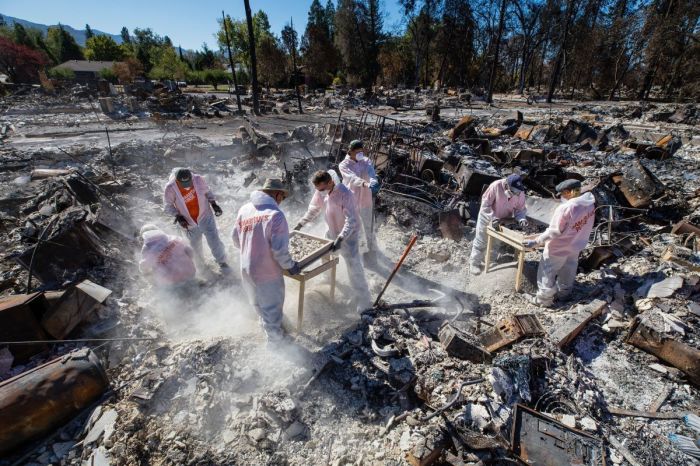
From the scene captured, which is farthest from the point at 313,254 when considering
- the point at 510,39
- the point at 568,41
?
the point at 510,39

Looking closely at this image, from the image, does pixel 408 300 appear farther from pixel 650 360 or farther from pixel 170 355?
pixel 170 355

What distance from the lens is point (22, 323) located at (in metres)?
3.54

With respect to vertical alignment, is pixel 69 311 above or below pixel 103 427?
above

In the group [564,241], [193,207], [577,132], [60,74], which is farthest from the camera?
[60,74]

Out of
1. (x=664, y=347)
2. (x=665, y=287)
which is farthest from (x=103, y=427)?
(x=665, y=287)

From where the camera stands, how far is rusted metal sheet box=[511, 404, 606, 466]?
102 inches

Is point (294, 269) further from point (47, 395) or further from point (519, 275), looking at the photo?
point (519, 275)

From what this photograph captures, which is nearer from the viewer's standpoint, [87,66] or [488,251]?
→ [488,251]

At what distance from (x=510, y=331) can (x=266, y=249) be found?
2880mm

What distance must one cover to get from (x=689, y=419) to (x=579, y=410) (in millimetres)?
900

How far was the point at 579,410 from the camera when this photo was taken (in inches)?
118

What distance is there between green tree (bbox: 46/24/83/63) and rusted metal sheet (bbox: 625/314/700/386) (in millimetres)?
72049

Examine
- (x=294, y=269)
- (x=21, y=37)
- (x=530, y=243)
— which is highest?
(x=21, y=37)

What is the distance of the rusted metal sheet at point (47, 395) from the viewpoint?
2.66 m
